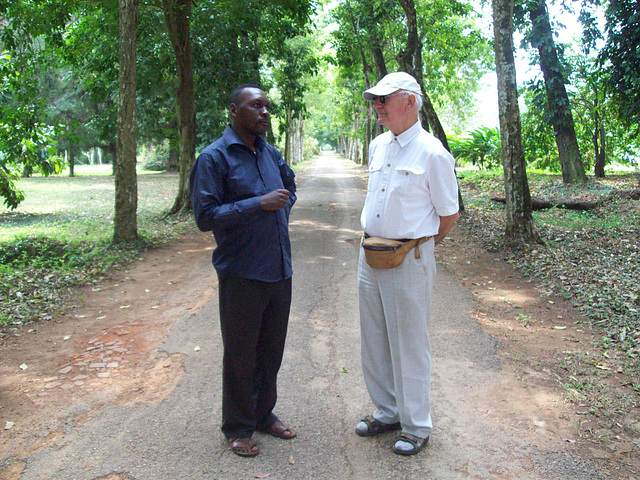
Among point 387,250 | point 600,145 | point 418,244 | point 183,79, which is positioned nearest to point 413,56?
point 183,79

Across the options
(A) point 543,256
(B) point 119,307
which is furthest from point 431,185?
(A) point 543,256

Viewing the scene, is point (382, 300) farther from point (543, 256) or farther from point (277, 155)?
point (543, 256)

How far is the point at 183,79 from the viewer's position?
1394cm

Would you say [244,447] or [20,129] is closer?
[244,447]

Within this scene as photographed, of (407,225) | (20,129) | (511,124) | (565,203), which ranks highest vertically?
(511,124)

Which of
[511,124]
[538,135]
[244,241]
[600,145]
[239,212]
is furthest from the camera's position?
[538,135]

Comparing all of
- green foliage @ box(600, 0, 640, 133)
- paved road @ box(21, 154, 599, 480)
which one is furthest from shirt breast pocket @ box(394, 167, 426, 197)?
green foliage @ box(600, 0, 640, 133)

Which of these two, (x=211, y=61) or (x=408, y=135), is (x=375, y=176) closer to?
(x=408, y=135)

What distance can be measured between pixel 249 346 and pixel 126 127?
25.7 feet

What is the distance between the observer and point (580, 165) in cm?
1695

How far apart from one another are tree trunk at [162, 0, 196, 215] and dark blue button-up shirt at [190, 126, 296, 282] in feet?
34.9

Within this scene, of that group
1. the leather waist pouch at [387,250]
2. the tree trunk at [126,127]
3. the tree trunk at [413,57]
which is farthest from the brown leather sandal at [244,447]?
the tree trunk at [413,57]

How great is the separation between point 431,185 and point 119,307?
4881 mm

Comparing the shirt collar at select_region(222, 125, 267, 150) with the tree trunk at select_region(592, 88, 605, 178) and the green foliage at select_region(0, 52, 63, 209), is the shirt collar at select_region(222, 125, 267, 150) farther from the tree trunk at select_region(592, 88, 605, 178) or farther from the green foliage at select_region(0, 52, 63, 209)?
the tree trunk at select_region(592, 88, 605, 178)
